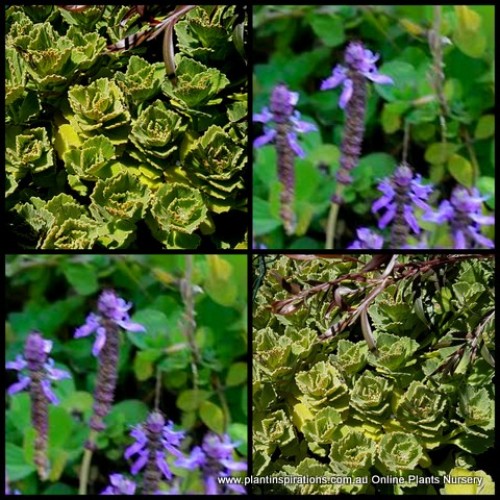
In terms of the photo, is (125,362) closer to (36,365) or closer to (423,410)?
(36,365)

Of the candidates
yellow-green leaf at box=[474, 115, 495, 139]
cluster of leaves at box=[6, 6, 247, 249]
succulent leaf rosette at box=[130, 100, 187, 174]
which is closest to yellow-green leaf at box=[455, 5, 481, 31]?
yellow-green leaf at box=[474, 115, 495, 139]

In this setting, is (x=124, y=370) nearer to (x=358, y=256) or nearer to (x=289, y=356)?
(x=289, y=356)

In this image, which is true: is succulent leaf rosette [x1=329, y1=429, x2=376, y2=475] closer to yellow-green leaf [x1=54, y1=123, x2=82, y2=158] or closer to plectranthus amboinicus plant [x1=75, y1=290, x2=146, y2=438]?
plectranthus amboinicus plant [x1=75, y1=290, x2=146, y2=438]

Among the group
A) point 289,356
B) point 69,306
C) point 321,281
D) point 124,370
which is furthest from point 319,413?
point 69,306

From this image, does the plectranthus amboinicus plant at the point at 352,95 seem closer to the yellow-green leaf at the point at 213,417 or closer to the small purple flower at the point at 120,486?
the yellow-green leaf at the point at 213,417

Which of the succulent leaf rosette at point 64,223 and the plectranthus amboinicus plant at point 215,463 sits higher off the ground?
the succulent leaf rosette at point 64,223

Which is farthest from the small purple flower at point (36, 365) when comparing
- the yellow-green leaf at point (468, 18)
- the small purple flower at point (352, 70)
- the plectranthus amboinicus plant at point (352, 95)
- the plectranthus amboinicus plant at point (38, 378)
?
the yellow-green leaf at point (468, 18)
